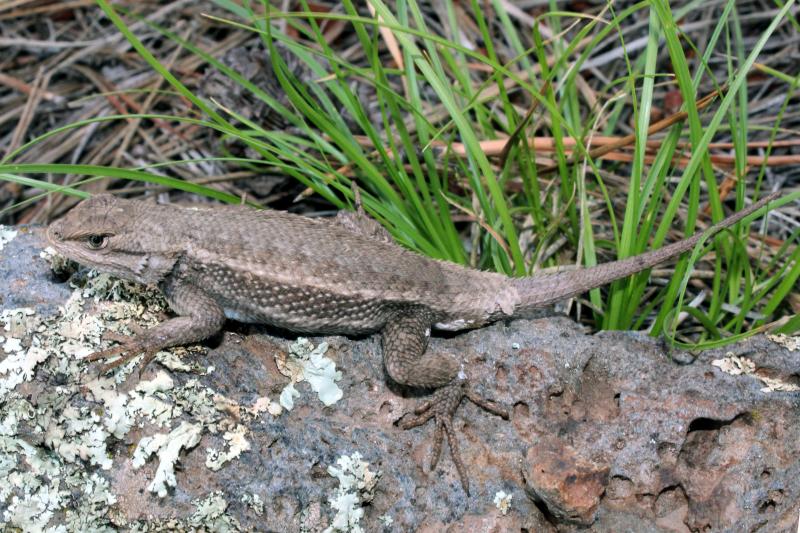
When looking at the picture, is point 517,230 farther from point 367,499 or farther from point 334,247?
point 367,499

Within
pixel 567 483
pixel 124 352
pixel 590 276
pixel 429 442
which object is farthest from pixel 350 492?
pixel 590 276

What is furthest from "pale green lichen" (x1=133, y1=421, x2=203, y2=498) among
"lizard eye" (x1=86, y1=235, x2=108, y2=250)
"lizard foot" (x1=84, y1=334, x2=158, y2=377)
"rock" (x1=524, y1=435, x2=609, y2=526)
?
"rock" (x1=524, y1=435, x2=609, y2=526)

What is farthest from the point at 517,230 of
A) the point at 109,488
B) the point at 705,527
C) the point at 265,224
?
the point at 109,488

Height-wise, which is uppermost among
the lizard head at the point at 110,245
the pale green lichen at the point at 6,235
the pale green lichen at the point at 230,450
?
the lizard head at the point at 110,245

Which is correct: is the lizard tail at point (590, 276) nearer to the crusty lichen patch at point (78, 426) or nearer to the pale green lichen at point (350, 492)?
the pale green lichen at point (350, 492)

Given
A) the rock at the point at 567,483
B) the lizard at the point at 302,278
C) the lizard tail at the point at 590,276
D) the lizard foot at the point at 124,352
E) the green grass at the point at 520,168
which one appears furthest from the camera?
the green grass at the point at 520,168

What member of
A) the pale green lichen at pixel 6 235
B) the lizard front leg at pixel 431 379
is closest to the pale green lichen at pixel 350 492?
the lizard front leg at pixel 431 379
